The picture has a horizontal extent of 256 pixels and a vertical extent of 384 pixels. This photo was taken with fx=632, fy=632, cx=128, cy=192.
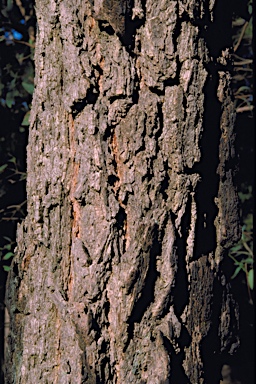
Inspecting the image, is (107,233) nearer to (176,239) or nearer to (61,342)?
(176,239)

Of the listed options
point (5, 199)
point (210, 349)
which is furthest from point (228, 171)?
point (5, 199)

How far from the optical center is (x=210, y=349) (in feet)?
5.85

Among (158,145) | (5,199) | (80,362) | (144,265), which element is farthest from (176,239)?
(5,199)

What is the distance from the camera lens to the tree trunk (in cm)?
162

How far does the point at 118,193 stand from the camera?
1.63 m

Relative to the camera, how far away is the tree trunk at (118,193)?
162cm

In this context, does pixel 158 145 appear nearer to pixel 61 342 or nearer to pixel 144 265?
pixel 144 265

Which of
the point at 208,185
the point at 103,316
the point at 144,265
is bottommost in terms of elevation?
the point at 103,316

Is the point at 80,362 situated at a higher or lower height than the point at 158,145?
lower

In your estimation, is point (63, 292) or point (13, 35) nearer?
point (63, 292)

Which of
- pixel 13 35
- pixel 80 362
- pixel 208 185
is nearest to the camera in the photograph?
pixel 80 362

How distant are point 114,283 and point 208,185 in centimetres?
39

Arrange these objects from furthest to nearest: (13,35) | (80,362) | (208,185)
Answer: (13,35) → (208,185) → (80,362)

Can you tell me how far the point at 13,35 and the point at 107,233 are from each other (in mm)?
1919
